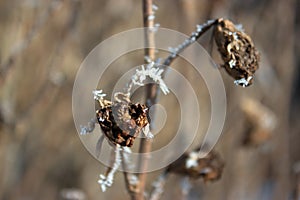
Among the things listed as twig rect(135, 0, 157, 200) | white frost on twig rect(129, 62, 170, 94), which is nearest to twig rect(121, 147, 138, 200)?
twig rect(135, 0, 157, 200)

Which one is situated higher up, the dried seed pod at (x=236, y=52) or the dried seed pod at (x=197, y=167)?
the dried seed pod at (x=236, y=52)

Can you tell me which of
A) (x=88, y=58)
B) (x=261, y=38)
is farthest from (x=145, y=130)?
(x=261, y=38)

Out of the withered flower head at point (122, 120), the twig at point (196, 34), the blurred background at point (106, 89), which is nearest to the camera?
the withered flower head at point (122, 120)

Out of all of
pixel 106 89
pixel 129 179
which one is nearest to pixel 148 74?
pixel 129 179

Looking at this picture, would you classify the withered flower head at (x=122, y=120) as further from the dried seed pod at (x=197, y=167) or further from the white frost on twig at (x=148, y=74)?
the dried seed pod at (x=197, y=167)

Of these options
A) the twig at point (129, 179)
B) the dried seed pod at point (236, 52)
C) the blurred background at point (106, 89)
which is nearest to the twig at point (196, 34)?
the dried seed pod at point (236, 52)

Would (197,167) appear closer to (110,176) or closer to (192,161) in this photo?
(192,161)

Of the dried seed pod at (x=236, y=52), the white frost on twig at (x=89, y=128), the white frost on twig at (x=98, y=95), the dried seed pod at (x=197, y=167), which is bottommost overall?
the white frost on twig at (x=89, y=128)
